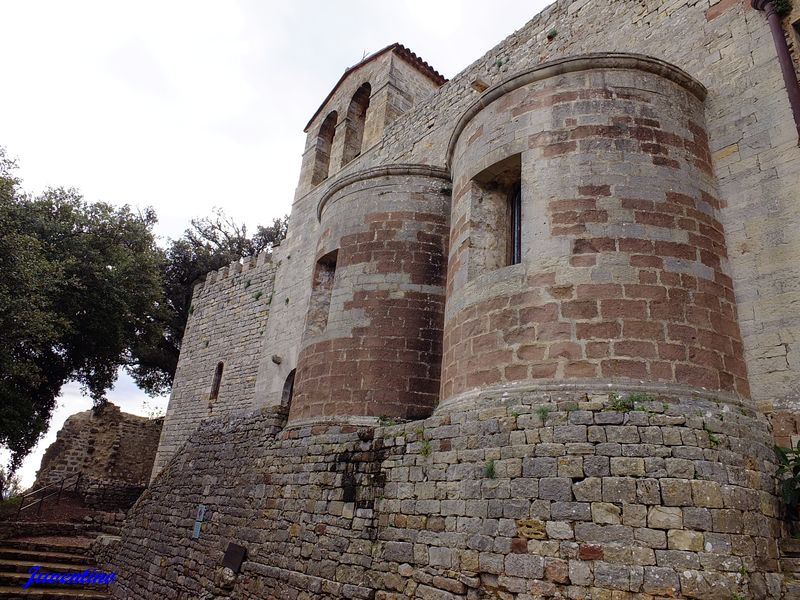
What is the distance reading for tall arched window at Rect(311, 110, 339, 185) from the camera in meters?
15.0

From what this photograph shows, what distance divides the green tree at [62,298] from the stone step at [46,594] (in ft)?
12.7

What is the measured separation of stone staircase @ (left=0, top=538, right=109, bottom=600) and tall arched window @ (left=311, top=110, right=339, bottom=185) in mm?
10146

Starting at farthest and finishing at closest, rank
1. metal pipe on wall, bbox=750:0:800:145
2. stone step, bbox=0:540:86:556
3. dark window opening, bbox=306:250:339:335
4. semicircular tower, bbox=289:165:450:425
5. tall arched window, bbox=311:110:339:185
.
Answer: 1. tall arched window, bbox=311:110:339:185
2. stone step, bbox=0:540:86:556
3. dark window opening, bbox=306:250:339:335
4. semicircular tower, bbox=289:165:450:425
5. metal pipe on wall, bbox=750:0:800:145

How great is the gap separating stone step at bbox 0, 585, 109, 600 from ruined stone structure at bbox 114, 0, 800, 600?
1979 mm

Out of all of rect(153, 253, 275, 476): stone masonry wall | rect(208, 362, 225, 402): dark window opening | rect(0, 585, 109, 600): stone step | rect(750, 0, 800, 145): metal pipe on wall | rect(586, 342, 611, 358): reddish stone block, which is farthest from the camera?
rect(208, 362, 225, 402): dark window opening

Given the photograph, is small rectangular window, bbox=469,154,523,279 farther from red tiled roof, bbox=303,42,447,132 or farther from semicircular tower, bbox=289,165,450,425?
red tiled roof, bbox=303,42,447,132

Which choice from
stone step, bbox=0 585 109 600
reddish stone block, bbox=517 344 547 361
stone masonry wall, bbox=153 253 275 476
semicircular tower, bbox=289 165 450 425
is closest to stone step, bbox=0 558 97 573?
stone step, bbox=0 585 109 600

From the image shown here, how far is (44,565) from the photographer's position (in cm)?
1135

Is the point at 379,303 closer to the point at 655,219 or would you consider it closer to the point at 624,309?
the point at 624,309

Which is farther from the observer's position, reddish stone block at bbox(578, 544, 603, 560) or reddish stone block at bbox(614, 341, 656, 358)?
reddish stone block at bbox(614, 341, 656, 358)

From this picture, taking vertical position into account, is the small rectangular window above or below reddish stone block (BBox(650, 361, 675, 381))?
above

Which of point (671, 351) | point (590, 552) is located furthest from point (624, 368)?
point (590, 552)

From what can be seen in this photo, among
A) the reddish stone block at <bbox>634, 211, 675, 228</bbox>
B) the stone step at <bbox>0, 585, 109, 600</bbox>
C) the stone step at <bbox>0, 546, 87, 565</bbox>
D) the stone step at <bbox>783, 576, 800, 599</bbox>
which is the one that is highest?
the reddish stone block at <bbox>634, 211, 675, 228</bbox>

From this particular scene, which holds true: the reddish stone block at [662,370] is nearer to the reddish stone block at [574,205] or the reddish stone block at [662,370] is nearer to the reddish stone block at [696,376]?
the reddish stone block at [696,376]
